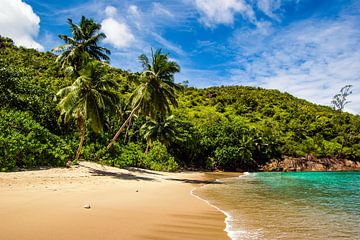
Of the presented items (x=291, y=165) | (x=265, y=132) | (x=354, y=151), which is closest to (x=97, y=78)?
(x=265, y=132)

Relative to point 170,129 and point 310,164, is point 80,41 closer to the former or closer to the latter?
point 170,129

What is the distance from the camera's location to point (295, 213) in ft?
32.0

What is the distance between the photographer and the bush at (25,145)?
14.5 m

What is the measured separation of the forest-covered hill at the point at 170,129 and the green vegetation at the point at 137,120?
8 centimetres

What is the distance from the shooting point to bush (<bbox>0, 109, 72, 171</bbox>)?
14.5m

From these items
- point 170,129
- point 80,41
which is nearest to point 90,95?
point 80,41

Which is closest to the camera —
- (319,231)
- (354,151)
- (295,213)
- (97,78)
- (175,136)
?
(319,231)

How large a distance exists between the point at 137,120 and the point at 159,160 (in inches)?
376

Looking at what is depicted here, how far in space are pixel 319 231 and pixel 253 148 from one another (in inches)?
1540

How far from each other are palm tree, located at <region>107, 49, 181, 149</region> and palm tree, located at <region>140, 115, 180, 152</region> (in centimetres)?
1203

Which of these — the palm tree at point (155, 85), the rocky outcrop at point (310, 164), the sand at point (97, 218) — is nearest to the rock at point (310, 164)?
the rocky outcrop at point (310, 164)

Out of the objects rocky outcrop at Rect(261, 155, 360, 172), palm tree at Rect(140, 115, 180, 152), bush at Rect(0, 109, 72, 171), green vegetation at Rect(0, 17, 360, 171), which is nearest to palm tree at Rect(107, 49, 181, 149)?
green vegetation at Rect(0, 17, 360, 171)

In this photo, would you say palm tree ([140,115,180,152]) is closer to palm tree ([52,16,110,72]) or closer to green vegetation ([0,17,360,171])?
green vegetation ([0,17,360,171])

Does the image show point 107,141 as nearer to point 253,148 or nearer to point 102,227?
point 102,227
